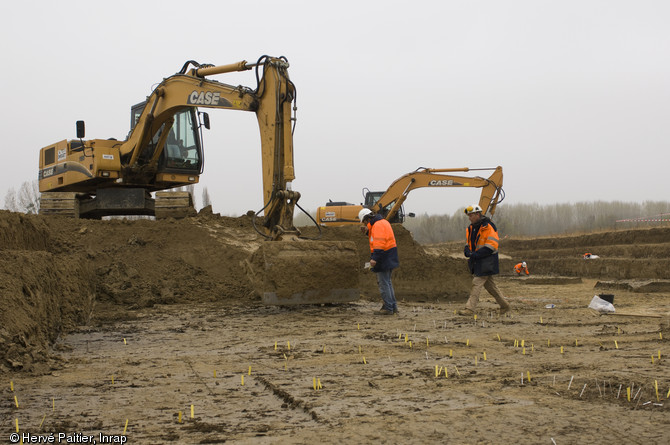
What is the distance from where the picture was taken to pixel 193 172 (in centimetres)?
1595

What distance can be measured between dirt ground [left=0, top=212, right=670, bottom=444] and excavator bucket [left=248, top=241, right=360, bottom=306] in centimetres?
34

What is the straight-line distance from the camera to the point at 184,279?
12922mm

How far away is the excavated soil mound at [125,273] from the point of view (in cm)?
708

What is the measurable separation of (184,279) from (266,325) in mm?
4255

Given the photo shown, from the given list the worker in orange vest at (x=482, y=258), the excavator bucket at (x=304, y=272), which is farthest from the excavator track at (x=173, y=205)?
the worker in orange vest at (x=482, y=258)

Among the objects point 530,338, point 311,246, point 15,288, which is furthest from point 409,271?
point 15,288

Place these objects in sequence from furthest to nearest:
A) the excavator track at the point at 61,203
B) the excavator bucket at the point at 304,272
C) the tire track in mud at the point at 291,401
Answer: the excavator track at the point at 61,203 → the excavator bucket at the point at 304,272 → the tire track in mud at the point at 291,401

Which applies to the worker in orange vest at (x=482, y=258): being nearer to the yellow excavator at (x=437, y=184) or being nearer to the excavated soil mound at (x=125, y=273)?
the excavated soil mound at (x=125, y=273)

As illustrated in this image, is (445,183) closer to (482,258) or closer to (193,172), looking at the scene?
(193,172)

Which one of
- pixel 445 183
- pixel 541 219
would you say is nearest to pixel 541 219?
pixel 541 219

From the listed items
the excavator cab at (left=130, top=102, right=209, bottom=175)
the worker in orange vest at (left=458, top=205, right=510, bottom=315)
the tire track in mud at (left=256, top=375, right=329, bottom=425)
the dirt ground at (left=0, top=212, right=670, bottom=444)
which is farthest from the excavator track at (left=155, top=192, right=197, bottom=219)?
the tire track in mud at (left=256, top=375, right=329, bottom=425)

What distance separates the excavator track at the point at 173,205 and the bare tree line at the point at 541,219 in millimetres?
26875

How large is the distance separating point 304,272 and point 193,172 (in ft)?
22.4

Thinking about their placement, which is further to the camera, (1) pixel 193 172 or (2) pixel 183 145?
(1) pixel 193 172
